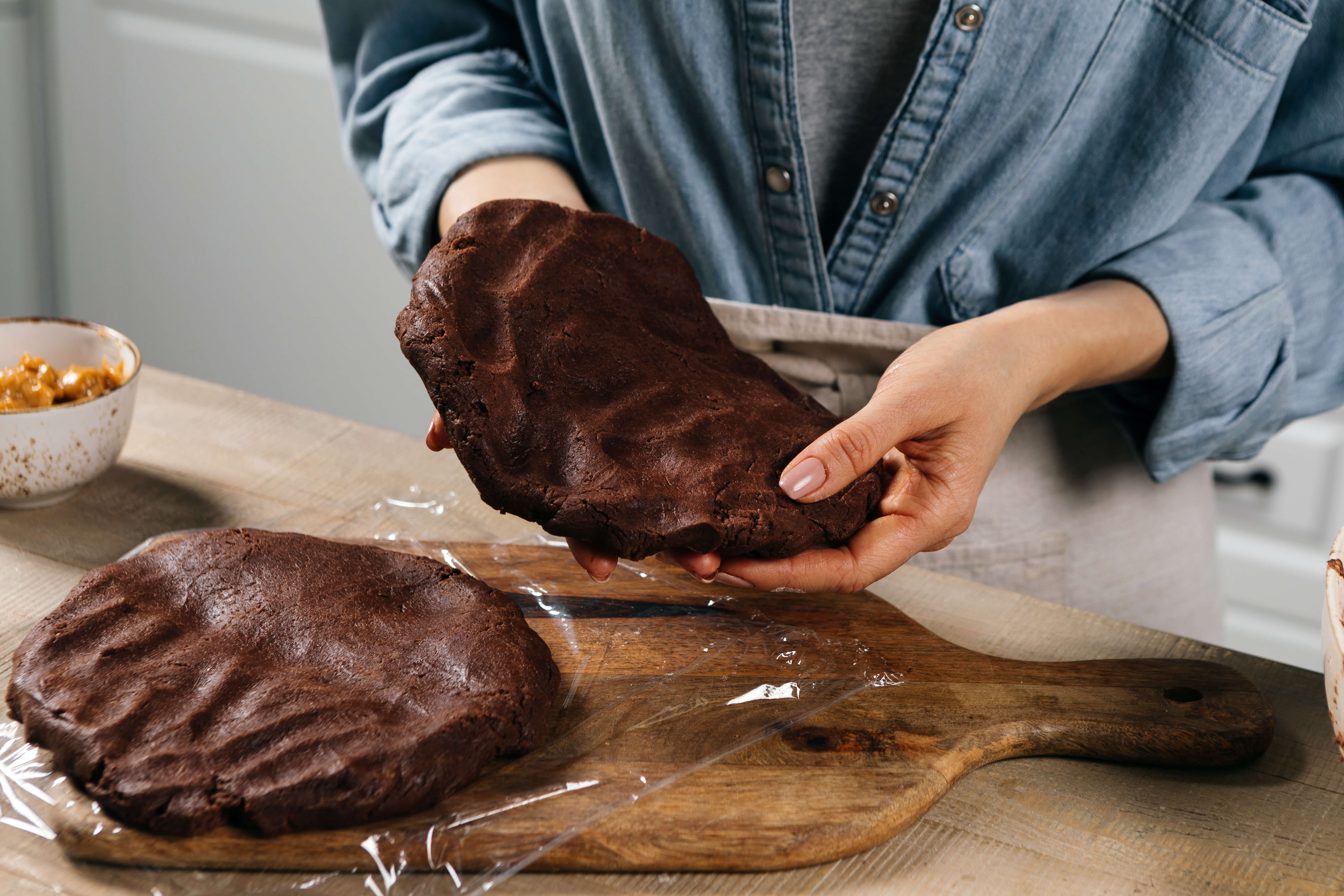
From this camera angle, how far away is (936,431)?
1.05 meters

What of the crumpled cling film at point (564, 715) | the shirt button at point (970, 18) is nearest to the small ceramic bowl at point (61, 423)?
the crumpled cling film at point (564, 715)

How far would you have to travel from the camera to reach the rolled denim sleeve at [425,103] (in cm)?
135

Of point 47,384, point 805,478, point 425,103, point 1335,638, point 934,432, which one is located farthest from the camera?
point 425,103

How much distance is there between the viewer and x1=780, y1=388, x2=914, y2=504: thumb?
954mm

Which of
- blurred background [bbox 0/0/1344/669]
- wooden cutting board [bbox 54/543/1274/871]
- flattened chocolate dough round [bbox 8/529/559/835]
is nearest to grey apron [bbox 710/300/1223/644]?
wooden cutting board [bbox 54/543/1274/871]

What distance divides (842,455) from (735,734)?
27cm

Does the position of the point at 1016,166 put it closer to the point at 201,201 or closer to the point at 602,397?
the point at 602,397

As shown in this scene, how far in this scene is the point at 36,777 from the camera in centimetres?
82

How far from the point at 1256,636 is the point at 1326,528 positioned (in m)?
0.31

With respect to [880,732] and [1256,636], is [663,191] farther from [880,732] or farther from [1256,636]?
[1256,636]

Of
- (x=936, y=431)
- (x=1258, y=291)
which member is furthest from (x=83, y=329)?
(x=1258, y=291)

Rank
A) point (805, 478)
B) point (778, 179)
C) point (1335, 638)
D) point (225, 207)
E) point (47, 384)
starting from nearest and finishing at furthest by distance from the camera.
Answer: point (1335, 638)
point (805, 478)
point (47, 384)
point (778, 179)
point (225, 207)

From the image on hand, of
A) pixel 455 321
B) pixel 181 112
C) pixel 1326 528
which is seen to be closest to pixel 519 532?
pixel 455 321

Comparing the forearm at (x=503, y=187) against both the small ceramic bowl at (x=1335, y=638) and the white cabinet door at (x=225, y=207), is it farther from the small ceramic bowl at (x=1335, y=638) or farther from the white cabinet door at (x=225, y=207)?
the white cabinet door at (x=225, y=207)
